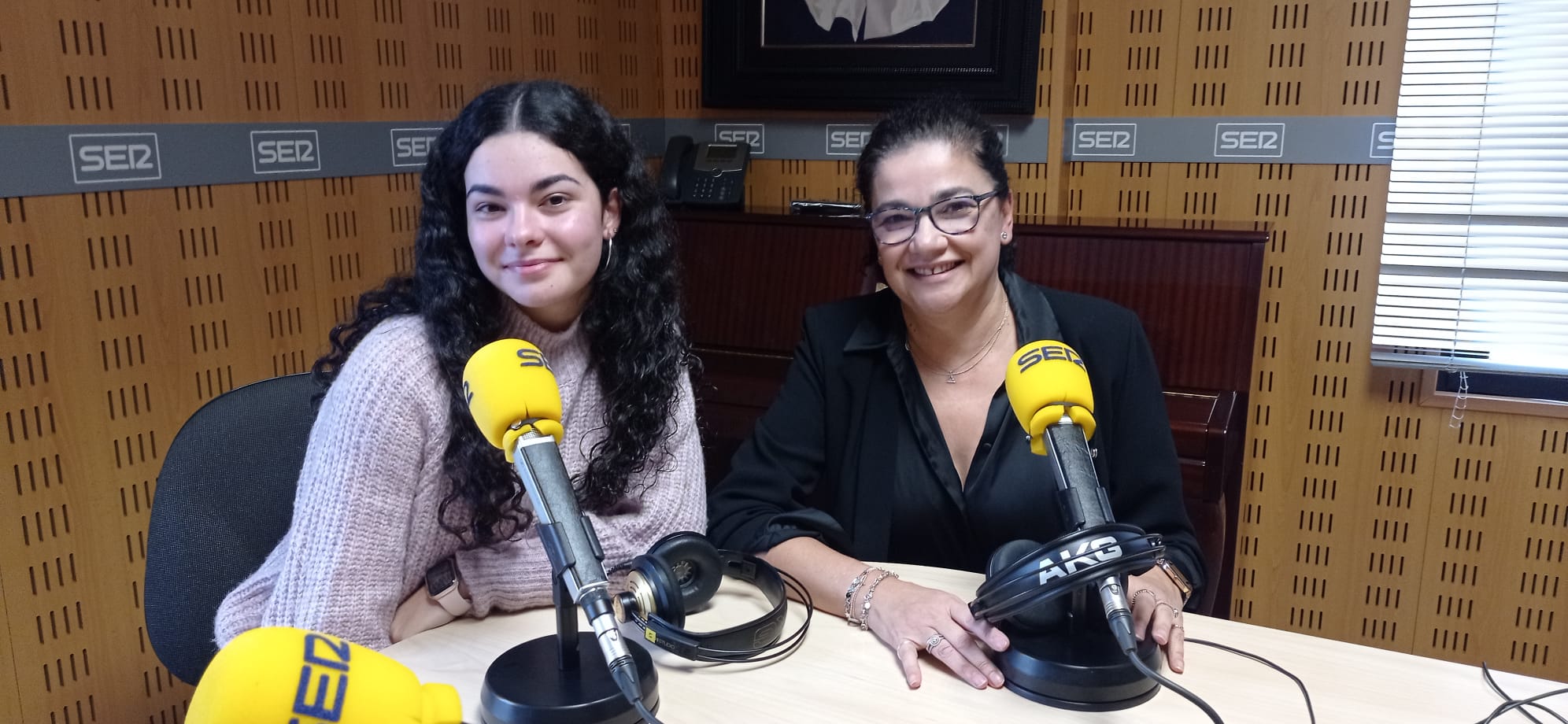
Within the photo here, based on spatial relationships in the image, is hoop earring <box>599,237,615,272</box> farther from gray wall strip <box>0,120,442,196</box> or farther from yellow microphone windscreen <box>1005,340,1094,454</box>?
gray wall strip <box>0,120,442,196</box>

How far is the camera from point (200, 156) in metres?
2.05

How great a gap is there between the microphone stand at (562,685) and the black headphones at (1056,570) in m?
0.39

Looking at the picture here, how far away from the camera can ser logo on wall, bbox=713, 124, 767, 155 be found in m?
3.37

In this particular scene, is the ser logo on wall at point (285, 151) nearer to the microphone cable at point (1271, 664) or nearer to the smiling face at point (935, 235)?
the smiling face at point (935, 235)

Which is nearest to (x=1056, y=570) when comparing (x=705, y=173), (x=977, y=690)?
(x=977, y=690)

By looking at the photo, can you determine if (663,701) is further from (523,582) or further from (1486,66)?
(1486,66)

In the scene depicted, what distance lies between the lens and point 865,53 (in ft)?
10.1

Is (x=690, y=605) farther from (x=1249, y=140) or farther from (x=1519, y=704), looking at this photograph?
(x=1249, y=140)

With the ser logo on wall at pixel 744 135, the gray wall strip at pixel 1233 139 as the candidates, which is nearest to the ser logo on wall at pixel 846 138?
the ser logo on wall at pixel 744 135

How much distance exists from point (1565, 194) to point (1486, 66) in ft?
1.22

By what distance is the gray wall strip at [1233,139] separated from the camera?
2732 millimetres

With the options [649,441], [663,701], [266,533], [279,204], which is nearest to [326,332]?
[279,204]

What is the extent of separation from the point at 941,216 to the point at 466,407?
811 millimetres

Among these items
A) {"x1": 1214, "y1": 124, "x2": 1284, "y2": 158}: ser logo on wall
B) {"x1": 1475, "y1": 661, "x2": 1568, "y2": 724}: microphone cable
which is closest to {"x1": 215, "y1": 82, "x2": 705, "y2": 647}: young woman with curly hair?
{"x1": 1475, "y1": 661, "x2": 1568, "y2": 724}: microphone cable
